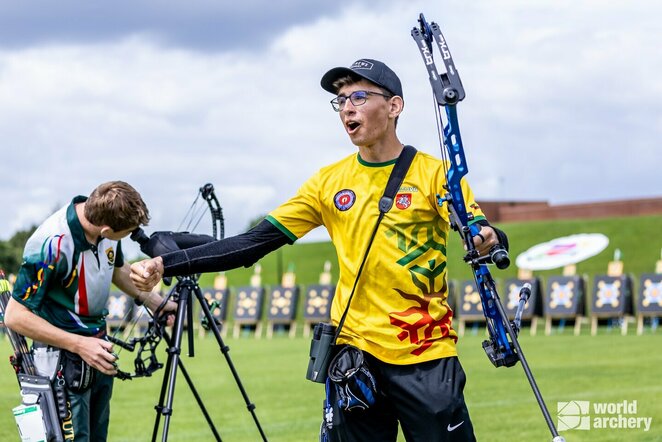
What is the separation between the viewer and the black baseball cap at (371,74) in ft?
15.3

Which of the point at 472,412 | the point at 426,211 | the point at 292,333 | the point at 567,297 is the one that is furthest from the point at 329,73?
the point at 292,333

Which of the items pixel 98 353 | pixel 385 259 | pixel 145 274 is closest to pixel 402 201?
pixel 385 259

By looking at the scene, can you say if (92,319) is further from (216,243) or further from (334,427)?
(334,427)

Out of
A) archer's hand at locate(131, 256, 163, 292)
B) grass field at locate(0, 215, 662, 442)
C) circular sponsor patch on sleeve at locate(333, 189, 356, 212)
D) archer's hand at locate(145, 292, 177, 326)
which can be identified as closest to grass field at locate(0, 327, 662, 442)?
grass field at locate(0, 215, 662, 442)

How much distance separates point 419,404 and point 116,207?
1714 mm

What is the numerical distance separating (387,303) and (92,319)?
171cm

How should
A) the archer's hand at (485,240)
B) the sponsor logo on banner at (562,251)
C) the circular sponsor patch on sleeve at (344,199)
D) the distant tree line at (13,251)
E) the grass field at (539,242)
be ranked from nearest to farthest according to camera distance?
the archer's hand at (485,240), the circular sponsor patch on sleeve at (344,199), the sponsor logo on banner at (562,251), the grass field at (539,242), the distant tree line at (13,251)

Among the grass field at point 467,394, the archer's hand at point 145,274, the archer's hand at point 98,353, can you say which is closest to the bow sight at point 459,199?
the archer's hand at point 145,274

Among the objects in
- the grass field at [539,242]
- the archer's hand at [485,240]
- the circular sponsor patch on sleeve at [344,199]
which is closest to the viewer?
the archer's hand at [485,240]

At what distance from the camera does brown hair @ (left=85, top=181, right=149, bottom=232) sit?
4.99 meters

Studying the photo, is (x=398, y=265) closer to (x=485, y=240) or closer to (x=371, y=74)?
(x=485, y=240)

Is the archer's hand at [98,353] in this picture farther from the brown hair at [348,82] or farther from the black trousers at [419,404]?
the brown hair at [348,82]

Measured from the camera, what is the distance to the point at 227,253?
15.6ft

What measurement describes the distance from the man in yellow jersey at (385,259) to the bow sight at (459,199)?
7cm
